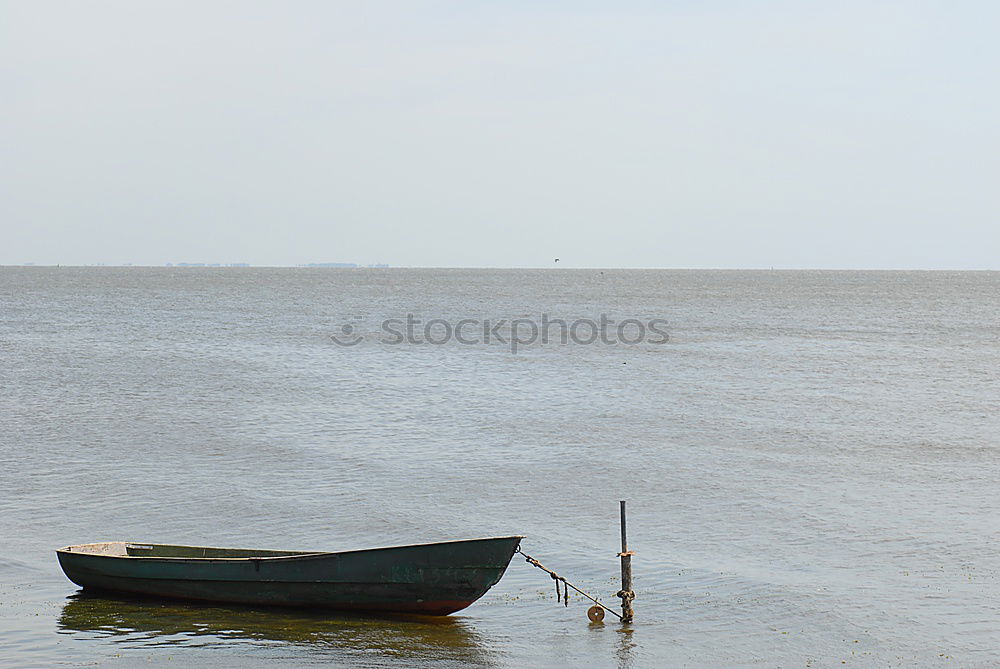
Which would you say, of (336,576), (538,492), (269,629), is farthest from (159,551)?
(538,492)

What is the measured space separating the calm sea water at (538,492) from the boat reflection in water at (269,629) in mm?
48

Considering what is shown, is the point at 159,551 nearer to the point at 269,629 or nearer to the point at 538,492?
the point at 269,629

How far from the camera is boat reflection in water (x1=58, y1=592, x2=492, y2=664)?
52.3 feet

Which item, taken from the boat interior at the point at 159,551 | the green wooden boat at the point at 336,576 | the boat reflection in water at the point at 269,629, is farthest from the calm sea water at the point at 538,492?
the boat interior at the point at 159,551

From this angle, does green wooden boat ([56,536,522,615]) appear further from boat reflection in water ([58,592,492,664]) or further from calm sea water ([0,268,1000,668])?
calm sea water ([0,268,1000,668])

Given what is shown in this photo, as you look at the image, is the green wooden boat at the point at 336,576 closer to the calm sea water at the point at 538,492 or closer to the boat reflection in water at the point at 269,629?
the boat reflection in water at the point at 269,629

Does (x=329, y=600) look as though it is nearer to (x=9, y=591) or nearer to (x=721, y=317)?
(x=9, y=591)

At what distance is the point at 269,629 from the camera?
16.6m

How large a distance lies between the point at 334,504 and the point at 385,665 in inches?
376

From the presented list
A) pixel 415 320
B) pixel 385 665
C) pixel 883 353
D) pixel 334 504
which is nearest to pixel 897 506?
pixel 334 504

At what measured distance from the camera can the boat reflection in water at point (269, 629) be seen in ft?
52.3

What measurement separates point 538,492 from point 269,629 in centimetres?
1031

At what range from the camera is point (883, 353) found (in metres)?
62.8

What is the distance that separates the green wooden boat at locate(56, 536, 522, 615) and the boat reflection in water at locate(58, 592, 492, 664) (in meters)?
0.21
